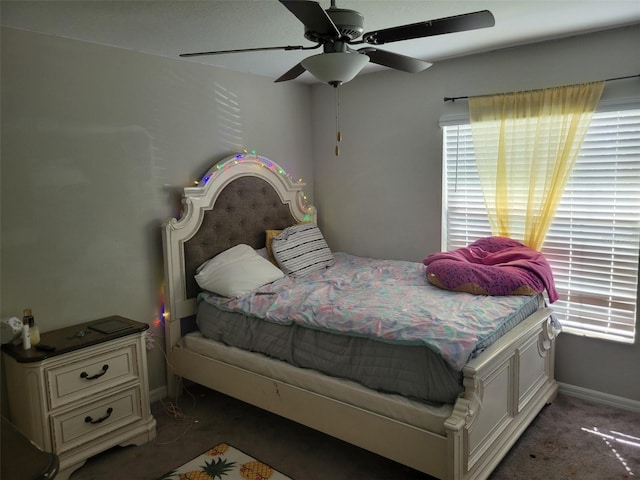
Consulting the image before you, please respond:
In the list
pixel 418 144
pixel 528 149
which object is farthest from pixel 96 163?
pixel 528 149

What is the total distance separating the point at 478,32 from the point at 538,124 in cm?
73

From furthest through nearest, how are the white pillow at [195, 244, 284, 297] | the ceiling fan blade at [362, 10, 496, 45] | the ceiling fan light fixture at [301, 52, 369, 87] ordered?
the white pillow at [195, 244, 284, 297]
the ceiling fan light fixture at [301, 52, 369, 87]
the ceiling fan blade at [362, 10, 496, 45]

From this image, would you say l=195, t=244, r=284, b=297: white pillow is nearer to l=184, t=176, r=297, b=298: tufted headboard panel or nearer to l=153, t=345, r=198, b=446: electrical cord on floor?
l=184, t=176, r=297, b=298: tufted headboard panel

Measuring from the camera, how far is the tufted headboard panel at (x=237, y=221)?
10.8ft

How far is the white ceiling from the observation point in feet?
7.55

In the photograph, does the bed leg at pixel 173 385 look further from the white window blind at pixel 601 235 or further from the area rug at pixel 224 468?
the white window blind at pixel 601 235

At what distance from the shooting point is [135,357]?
8.89ft

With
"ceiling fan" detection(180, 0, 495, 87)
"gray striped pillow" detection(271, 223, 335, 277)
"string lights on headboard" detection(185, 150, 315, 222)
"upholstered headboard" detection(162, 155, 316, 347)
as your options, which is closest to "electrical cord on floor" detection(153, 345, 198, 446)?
"upholstered headboard" detection(162, 155, 316, 347)

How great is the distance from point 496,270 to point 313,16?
6.12 ft

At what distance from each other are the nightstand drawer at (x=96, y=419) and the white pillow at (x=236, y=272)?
0.79 meters

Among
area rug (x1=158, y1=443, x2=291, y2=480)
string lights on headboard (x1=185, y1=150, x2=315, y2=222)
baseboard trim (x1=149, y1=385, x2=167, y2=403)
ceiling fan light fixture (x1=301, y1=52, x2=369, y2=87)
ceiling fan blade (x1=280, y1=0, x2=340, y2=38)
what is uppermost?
ceiling fan blade (x1=280, y1=0, x2=340, y2=38)

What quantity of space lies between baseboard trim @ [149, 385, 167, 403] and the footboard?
6.78 ft

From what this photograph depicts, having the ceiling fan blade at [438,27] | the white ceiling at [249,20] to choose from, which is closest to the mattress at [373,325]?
the ceiling fan blade at [438,27]

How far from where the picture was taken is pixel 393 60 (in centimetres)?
224
